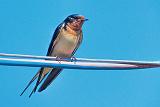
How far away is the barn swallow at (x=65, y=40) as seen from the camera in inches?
57.7

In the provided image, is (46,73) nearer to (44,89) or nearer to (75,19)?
(44,89)

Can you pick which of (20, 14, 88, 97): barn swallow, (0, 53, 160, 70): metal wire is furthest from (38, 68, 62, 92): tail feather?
(0, 53, 160, 70): metal wire

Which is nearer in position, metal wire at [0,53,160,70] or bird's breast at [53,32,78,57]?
metal wire at [0,53,160,70]

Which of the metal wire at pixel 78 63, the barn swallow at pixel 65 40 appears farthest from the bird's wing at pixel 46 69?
the metal wire at pixel 78 63

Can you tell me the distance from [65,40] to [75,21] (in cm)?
8

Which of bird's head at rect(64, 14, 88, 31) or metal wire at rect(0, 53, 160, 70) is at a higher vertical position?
bird's head at rect(64, 14, 88, 31)

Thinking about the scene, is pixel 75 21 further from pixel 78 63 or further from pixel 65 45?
pixel 78 63

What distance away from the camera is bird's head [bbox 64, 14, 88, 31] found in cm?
147

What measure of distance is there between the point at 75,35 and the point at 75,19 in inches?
2.2

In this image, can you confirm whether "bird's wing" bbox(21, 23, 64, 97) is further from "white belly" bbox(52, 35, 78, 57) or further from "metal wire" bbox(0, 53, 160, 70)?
"metal wire" bbox(0, 53, 160, 70)

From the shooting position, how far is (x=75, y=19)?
1.47m

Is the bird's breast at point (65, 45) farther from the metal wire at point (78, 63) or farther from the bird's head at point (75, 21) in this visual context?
the metal wire at point (78, 63)

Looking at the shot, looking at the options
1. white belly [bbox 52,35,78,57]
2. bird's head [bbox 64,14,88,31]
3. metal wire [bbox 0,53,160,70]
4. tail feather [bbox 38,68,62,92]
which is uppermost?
bird's head [bbox 64,14,88,31]

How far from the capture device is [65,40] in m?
1.50
